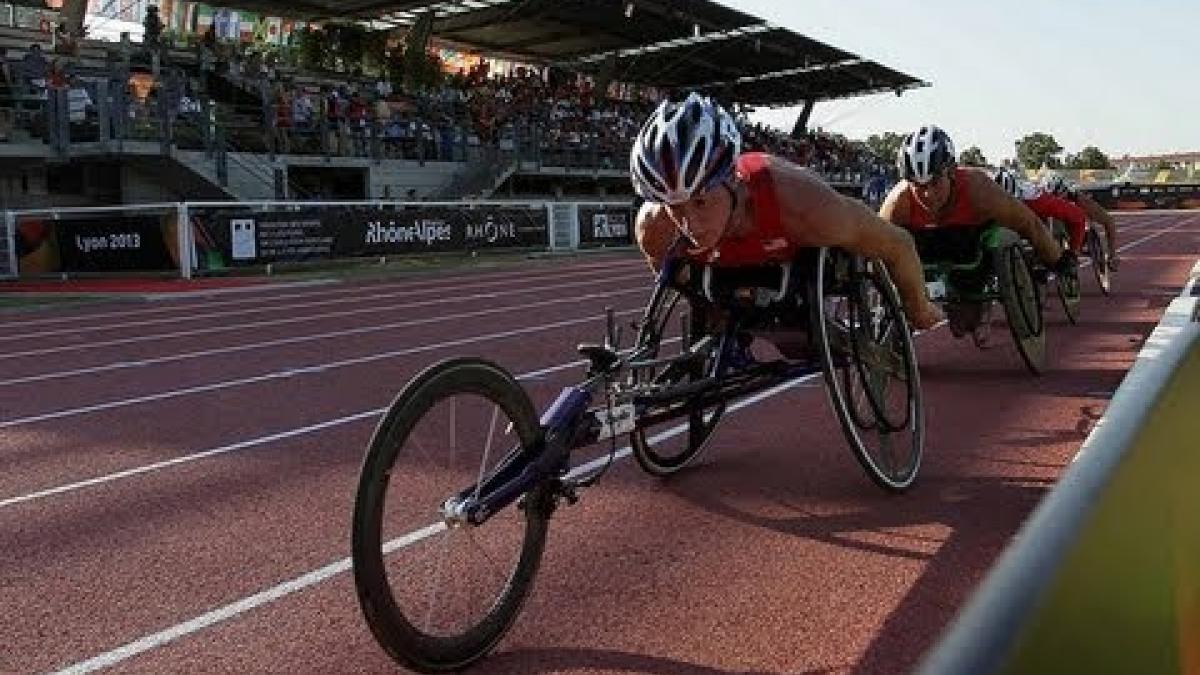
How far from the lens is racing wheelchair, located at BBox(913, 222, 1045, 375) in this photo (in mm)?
7949

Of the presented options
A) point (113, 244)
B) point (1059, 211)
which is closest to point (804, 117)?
point (113, 244)

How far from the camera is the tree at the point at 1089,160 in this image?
4060 inches

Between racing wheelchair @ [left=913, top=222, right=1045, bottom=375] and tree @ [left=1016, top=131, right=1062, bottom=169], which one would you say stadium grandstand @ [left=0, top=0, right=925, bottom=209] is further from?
tree @ [left=1016, top=131, right=1062, bottom=169]

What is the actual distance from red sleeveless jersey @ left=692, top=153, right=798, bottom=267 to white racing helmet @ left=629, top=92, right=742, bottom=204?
0.24 meters

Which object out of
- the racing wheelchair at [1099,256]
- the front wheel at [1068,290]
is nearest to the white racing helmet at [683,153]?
the front wheel at [1068,290]

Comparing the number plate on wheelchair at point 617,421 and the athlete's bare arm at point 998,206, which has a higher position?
the athlete's bare arm at point 998,206

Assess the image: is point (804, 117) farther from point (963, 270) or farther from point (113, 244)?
point (963, 270)

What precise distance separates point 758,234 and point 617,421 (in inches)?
42.7

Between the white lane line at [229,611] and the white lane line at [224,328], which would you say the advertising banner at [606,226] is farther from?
the white lane line at [229,611]

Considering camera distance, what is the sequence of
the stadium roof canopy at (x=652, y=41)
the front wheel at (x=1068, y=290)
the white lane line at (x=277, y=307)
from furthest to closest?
1. the stadium roof canopy at (x=652, y=41)
2. the white lane line at (x=277, y=307)
3. the front wheel at (x=1068, y=290)

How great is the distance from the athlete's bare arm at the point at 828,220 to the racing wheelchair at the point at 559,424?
149 millimetres

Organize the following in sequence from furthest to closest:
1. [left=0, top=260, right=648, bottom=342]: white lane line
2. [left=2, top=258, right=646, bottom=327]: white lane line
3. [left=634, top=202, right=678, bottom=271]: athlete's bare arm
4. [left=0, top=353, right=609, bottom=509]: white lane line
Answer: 1. [left=2, top=258, right=646, bottom=327]: white lane line
2. [left=0, top=260, right=648, bottom=342]: white lane line
3. [left=0, top=353, right=609, bottom=509]: white lane line
4. [left=634, top=202, right=678, bottom=271]: athlete's bare arm

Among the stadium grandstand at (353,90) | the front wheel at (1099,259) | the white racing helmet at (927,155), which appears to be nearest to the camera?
the white racing helmet at (927,155)

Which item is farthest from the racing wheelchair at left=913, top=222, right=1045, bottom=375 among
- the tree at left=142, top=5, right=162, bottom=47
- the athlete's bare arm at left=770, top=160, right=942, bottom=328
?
the tree at left=142, top=5, right=162, bottom=47
